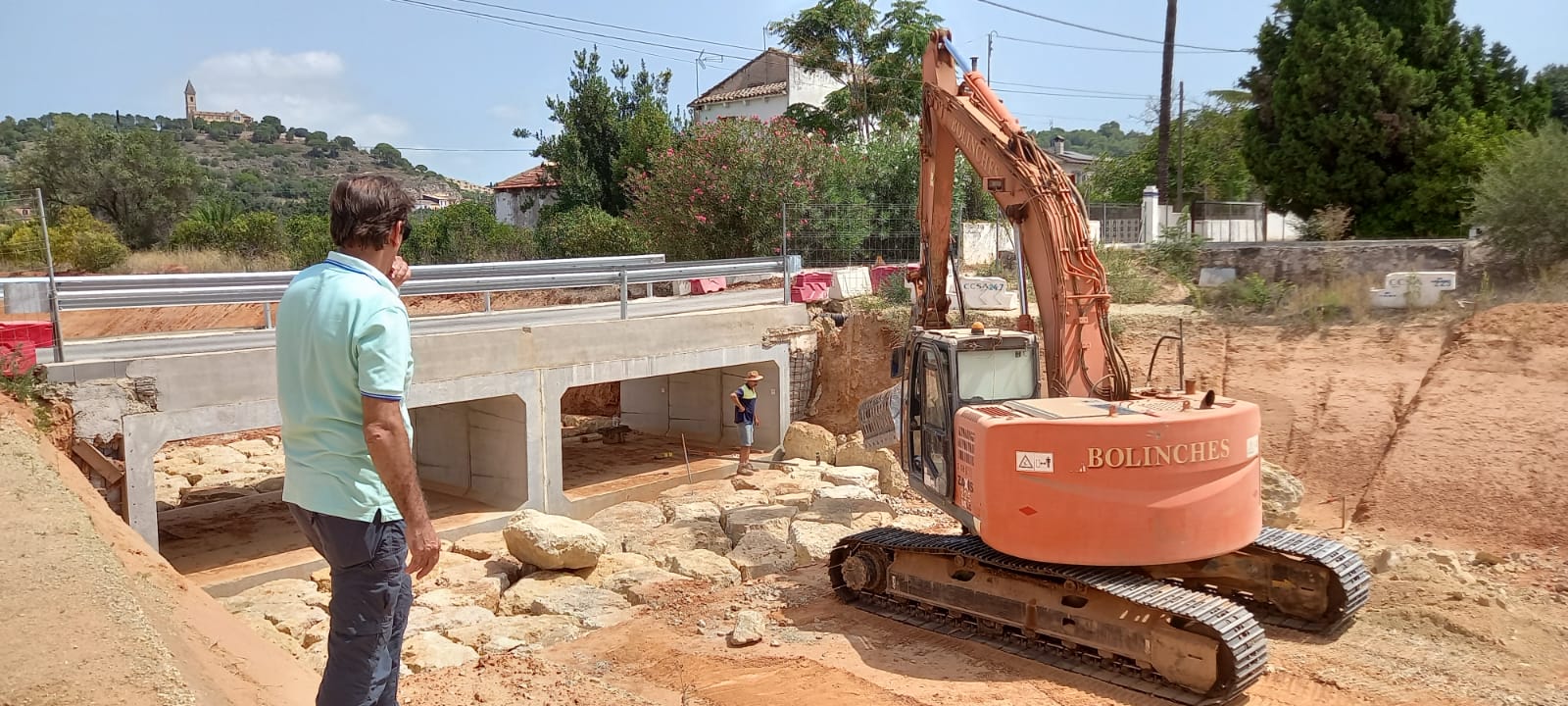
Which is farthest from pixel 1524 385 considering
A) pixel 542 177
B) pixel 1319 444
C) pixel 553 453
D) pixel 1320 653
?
pixel 542 177

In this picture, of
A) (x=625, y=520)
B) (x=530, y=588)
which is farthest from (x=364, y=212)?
(x=625, y=520)

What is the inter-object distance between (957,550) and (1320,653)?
276 centimetres

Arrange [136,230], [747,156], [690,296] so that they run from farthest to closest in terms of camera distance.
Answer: [136,230], [747,156], [690,296]

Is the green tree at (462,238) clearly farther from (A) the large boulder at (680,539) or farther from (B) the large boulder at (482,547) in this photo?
(A) the large boulder at (680,539)

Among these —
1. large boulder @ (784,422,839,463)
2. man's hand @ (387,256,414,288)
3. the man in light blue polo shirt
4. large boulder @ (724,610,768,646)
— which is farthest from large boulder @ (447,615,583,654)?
large boulder @ (784,422,839,463)

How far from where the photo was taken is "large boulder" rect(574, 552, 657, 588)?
419 inches

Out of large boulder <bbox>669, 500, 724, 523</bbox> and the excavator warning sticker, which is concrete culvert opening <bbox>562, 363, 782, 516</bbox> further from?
the excavator warning sticker

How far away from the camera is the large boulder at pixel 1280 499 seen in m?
11.4

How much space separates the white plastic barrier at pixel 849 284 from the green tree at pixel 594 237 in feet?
24.7

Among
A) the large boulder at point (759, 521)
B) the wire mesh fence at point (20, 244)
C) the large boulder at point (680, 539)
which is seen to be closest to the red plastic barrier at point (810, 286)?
the large boulder at point (759, 521)

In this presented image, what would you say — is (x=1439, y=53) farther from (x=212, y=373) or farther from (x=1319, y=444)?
(x=212, y=373)

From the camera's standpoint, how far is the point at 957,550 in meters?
8.38

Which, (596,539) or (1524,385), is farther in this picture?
(1524,385)

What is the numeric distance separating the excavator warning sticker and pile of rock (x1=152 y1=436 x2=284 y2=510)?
1144 centimetres
